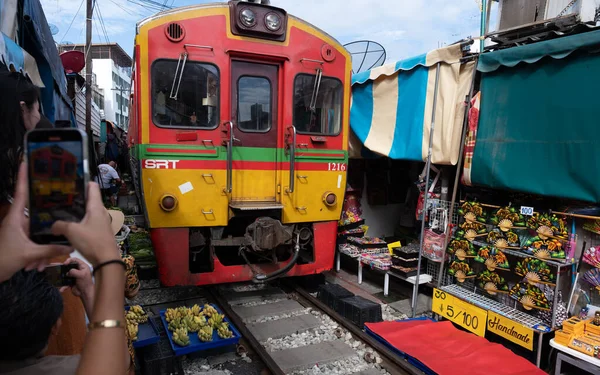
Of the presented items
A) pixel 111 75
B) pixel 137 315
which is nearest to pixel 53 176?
pixel 137 315

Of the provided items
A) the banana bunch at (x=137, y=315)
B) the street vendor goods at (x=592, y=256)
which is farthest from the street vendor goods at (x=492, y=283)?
the banana bunch at (x=137, y=315)

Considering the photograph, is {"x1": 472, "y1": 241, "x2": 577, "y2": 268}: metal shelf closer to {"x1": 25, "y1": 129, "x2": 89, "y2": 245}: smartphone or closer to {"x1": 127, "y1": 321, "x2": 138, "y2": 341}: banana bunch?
{"x1": 127, "y1": 321, "x2": 138, "y2": 341}: banana bunch

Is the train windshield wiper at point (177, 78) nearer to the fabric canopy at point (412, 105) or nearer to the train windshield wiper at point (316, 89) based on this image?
the train windshield wiper at point (316, 89)

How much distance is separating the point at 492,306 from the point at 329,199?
2.14 metres

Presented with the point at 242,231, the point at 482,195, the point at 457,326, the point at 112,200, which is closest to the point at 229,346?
the point at 242,231

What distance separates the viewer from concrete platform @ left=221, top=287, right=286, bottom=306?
523 centimetres

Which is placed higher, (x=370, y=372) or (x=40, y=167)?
(x=40, y=167)

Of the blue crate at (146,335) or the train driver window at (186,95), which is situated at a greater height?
the train driver window at (186,95)

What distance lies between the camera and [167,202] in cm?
429

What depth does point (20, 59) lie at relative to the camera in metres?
3.90

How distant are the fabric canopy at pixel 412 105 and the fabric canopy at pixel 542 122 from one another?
0.32 m

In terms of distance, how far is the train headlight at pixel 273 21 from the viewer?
4535mm

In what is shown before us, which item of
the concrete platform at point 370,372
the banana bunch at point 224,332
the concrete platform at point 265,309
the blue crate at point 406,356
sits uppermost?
the banana bunch at point 224,332

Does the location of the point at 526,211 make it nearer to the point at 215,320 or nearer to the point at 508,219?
the point at 508,219
